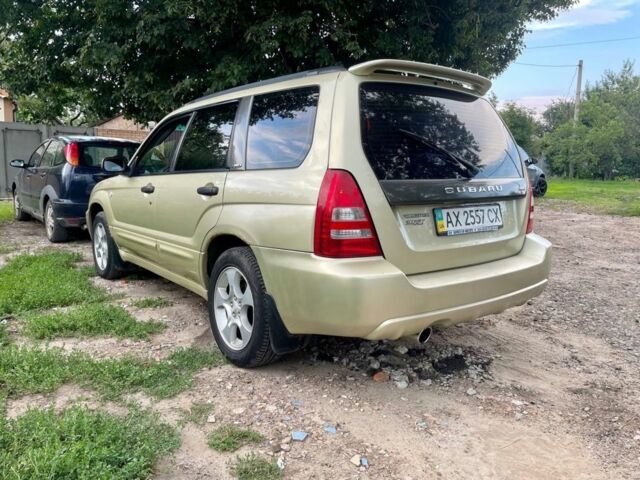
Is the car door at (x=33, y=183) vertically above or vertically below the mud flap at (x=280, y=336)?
above

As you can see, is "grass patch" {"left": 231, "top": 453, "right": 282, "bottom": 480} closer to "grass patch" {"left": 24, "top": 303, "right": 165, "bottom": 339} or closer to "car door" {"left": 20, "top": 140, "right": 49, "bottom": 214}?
"grass patch" {"left": 24, "top": 303, "right": 165, "bottom": 339}

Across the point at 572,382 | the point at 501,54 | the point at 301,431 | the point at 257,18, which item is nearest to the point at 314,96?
the point at 301,431

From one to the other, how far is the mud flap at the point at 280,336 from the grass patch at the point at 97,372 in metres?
0.57

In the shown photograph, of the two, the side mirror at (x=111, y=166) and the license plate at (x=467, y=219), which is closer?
the license plate at (x=467, y=219)

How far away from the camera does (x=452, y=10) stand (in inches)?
272

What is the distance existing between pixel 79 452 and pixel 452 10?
687 cm

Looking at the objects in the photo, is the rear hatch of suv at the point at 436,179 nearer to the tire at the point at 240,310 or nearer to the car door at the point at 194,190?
the tire at the point at 240,310

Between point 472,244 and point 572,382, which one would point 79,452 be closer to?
point 472,244

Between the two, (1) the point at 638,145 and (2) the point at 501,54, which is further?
(1) the point at 638,145

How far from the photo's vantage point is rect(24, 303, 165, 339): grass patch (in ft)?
12.3

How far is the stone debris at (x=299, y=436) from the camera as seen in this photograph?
8.16 feet

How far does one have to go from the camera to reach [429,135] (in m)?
2.91

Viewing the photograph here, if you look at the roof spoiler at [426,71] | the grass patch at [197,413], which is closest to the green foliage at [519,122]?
the roof spoiler at [426,71]

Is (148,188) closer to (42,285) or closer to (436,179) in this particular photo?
(42,285)
